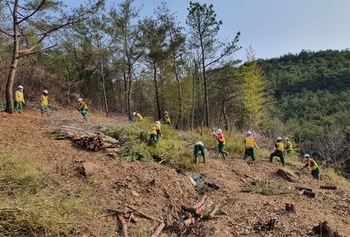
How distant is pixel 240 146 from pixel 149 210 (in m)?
7.73

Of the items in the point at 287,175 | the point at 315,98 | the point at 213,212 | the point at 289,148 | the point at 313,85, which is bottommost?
the point at 287,175

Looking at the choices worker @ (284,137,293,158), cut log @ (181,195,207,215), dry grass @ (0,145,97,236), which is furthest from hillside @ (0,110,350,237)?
worker @ (284,137,293,158)

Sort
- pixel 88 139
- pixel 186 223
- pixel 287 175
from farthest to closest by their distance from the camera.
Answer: pixel 287 175 → pixel 88 139 → pixel 186 223

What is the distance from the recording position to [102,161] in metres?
7.21

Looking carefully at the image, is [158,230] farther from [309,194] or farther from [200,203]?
[309,194]

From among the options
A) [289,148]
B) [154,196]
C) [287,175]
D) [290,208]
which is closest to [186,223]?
[154,196]

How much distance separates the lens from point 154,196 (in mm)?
5836

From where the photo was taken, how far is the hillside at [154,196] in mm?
4805

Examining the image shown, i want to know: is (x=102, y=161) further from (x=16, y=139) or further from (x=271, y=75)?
(x=271, y=75)

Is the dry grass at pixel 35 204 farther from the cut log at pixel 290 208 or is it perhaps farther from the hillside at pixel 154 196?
the cut log at pixel 290 208

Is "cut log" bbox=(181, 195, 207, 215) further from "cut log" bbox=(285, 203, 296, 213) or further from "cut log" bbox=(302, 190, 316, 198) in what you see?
"cut log" bbox=(302, 190, 316, 198)

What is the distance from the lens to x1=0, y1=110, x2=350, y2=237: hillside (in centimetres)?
A: 480

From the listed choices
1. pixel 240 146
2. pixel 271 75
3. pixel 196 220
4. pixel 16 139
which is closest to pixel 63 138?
pixel 16 139

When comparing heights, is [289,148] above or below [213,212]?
below
